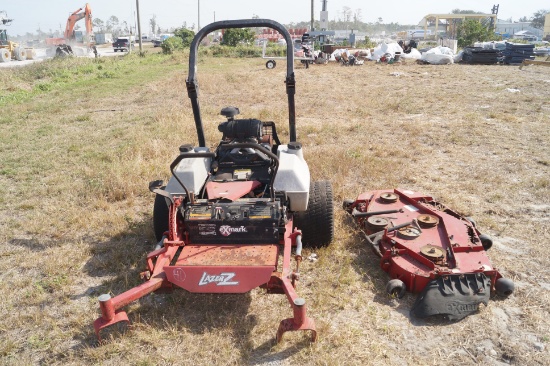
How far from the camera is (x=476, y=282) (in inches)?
130

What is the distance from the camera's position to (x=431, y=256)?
348 centimetres

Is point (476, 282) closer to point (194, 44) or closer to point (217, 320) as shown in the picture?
point (217, 320)

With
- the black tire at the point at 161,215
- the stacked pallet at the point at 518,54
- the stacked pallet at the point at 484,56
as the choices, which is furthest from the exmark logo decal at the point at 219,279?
the stacked pallet at the point at 518,54

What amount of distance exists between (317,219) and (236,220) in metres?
0.97

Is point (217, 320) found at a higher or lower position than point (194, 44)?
lower

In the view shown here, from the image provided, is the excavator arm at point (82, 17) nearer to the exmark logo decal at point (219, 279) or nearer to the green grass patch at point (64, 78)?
the green grass patch at point (64, 78)

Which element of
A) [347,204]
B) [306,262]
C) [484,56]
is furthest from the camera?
[484,56]

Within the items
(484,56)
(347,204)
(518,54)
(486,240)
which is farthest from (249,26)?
(518,54)

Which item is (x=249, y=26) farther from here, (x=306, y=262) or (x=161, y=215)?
(x=306, y=262)

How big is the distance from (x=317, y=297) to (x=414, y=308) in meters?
0.78

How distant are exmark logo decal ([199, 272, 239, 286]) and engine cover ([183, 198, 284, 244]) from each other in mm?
518

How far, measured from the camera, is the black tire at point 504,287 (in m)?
3.38

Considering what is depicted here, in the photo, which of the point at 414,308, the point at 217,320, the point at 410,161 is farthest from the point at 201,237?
the point at 410,161

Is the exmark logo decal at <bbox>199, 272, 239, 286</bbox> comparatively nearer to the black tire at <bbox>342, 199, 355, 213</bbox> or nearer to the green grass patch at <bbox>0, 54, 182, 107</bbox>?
the black tire at <bbox>342, 199, 355, 213</bbox>
